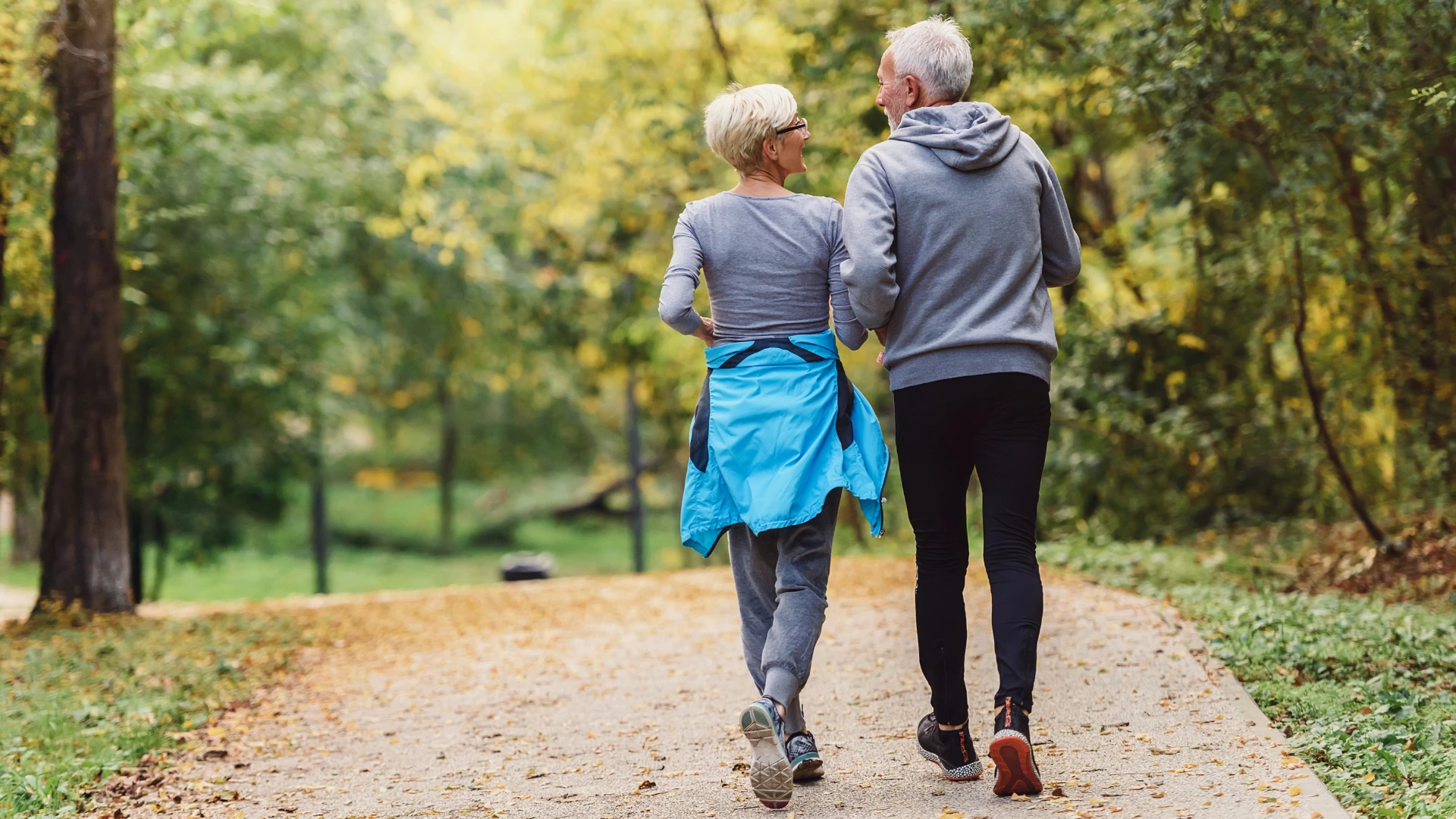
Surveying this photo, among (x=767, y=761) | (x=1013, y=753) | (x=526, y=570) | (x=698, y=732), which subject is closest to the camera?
(x=1013, y=753)

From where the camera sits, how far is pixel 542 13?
46.4 ft

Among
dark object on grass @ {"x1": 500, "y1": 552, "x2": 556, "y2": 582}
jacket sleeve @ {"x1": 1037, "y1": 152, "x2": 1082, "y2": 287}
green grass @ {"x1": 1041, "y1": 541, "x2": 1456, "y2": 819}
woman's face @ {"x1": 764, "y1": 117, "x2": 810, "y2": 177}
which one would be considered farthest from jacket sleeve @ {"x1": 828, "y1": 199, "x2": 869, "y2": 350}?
dark object on grass @ {"x1": 500, "y1": 552, "x2": 556, "y2": 582}

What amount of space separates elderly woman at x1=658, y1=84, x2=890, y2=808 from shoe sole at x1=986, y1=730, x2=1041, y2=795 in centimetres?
54

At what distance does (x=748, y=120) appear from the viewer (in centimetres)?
349

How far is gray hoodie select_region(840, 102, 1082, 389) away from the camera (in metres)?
3.25

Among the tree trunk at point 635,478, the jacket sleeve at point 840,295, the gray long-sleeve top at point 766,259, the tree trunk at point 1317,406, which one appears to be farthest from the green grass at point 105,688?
the tree trunk at point 635,478

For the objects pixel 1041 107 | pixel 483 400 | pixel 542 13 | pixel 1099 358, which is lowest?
pixel 483 400

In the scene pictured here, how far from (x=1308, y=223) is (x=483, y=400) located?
19657 millimetres

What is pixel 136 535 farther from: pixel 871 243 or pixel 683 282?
pixel 871 243

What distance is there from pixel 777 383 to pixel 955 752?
1.07 metres

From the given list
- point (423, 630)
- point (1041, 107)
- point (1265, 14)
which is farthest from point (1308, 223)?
point (423, 630)

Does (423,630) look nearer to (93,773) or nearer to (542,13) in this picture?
(93,773)

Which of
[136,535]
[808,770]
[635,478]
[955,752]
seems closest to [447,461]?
[635,478]

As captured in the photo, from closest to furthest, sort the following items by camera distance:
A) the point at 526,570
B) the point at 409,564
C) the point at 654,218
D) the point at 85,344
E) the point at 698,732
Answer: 1. the point at 698,732
2. the point at 85,344
3. the point at 654,218
4. the point at 526,570
5. the point at 409,564
